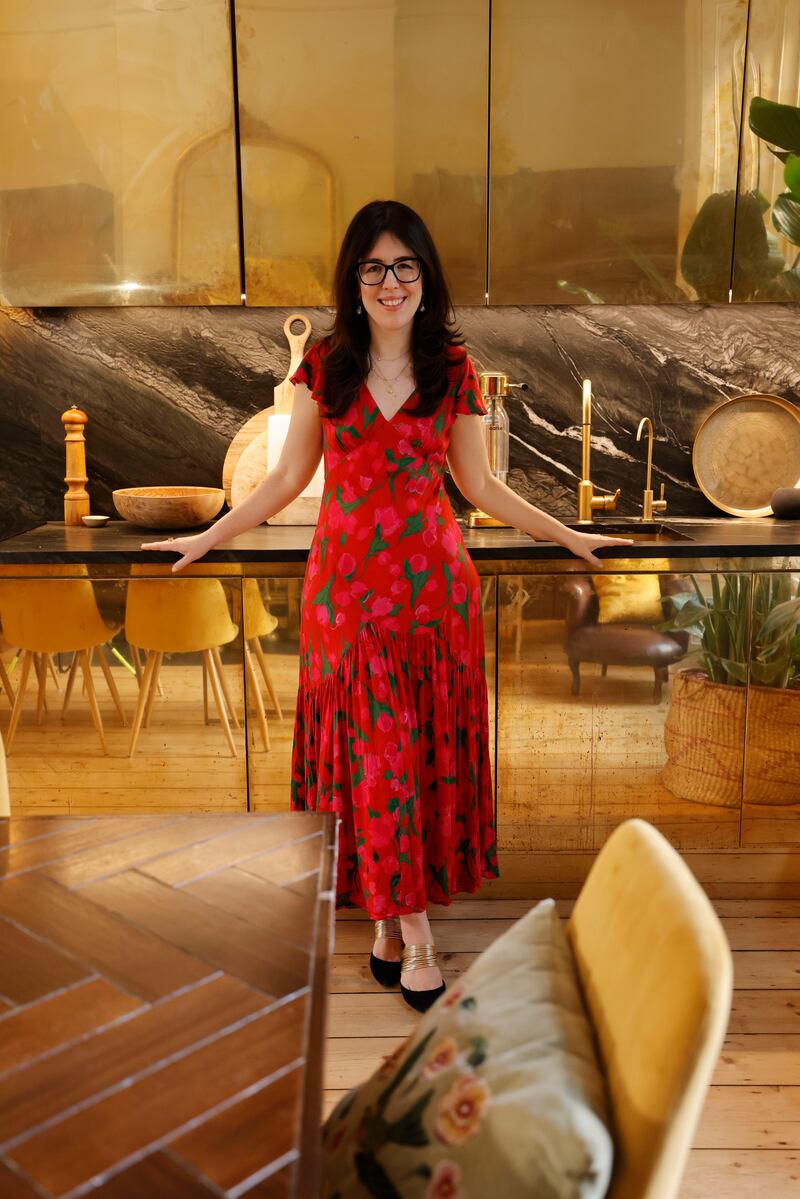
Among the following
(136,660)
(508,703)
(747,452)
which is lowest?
(508,703)

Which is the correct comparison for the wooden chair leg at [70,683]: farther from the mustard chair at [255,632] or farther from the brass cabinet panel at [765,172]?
the brass cabinet panel at [765,172]

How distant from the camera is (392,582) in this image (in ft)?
6.93

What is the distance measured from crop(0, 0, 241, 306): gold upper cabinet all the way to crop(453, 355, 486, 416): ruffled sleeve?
3.02 feet

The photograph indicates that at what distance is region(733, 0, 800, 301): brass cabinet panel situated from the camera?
8.69ft

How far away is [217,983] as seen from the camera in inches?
34.7

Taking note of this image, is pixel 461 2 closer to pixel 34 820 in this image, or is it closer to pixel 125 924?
pixel 34 820

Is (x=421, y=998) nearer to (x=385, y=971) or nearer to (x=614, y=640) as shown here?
(x=385, y=971)

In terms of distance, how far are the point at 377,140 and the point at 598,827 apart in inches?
72.7

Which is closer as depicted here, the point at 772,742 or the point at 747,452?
the point at 772,742

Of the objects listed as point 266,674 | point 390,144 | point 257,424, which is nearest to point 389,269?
point 390,144

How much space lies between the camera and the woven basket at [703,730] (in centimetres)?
252

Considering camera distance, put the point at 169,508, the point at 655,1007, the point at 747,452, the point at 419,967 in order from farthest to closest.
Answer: the point at 747,452
the point at 169,508
the point at 419,967
the point at 655,1007

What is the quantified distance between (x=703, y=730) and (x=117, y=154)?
2.10 meters

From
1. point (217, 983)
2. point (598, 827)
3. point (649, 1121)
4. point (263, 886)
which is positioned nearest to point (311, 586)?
point (598, 827)
